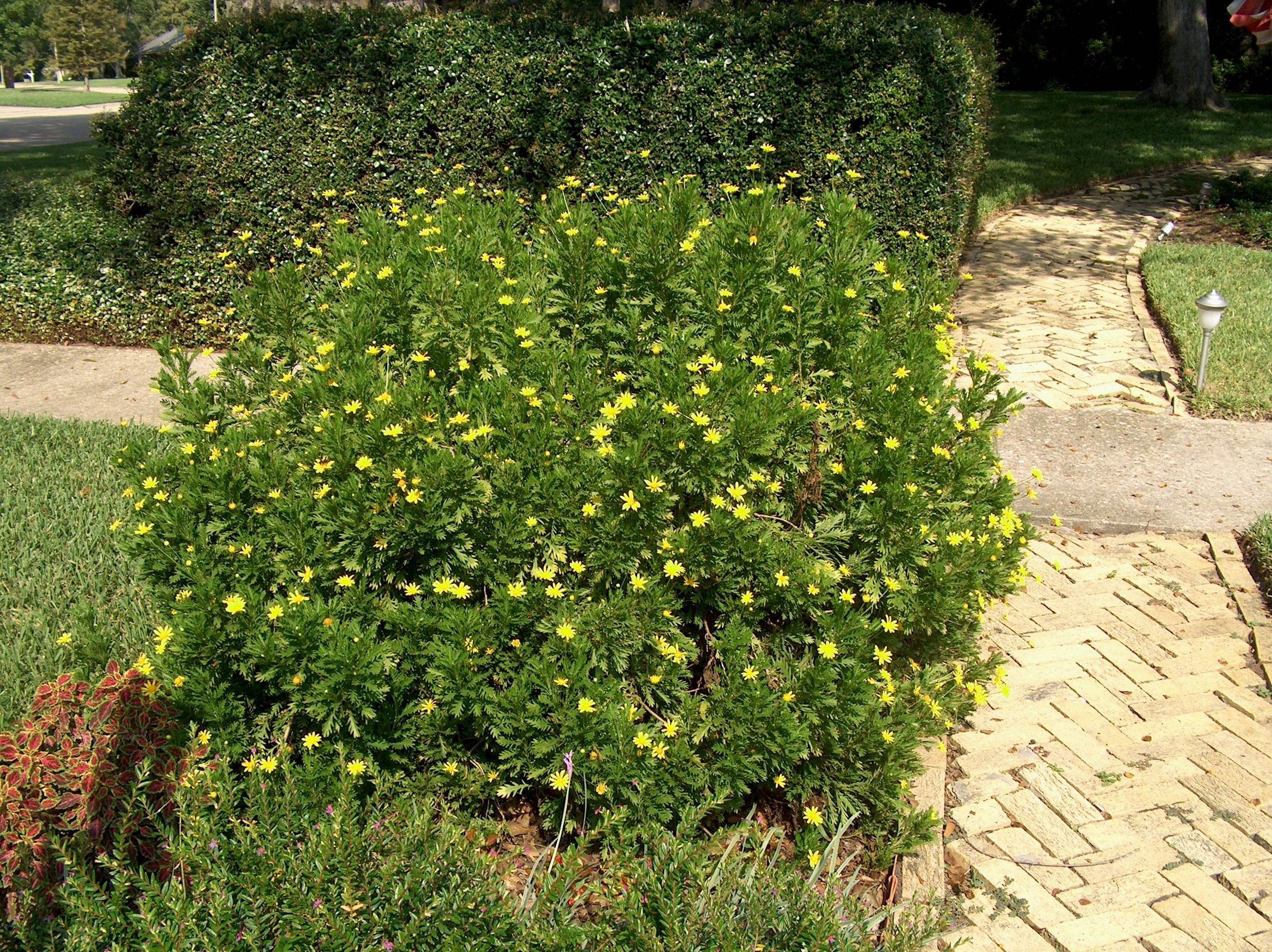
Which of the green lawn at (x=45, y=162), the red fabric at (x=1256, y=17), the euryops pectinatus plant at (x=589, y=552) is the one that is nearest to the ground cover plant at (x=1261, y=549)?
the euryops pectinatus plant at (x=589, y=552)

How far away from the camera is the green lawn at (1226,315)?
667 cm

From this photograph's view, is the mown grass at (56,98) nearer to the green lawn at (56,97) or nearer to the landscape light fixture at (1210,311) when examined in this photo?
the green lawn at (56,97)

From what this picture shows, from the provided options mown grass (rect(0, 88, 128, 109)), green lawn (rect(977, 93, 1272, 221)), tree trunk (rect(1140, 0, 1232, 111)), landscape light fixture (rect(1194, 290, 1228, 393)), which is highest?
mown grass (rect(0, 88, 128, 109))

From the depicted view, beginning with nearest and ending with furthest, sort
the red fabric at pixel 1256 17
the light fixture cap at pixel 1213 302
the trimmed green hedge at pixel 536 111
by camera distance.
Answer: the light fixture cap at pixel 1213 302
the trimmed green hedge at pixel 536 111
the red fabric at pixel 1256 17

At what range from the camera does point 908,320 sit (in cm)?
400

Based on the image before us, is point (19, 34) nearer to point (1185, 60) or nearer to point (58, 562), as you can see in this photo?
point (1185, 60)

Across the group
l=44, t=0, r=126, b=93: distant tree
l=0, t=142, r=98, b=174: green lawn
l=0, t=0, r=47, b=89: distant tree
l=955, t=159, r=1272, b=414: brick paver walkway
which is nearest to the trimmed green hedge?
l=955, t=159, r=1272, b=414: brick paver walkway

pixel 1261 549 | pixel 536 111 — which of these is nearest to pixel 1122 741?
pixel 1261 549

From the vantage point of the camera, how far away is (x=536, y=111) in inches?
298

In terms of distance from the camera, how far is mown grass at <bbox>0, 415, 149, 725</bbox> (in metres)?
3.76

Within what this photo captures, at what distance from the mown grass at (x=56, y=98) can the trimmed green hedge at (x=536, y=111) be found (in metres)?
32.7

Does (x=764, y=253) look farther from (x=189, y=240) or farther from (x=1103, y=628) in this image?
(x=189, y=240)

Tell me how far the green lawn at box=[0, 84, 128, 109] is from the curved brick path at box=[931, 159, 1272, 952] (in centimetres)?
3718

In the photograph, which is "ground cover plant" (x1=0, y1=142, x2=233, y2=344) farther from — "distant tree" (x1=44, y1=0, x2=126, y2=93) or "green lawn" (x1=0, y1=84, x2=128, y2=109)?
"distant tree" (x1=44, y1=0, x2=126, y2=93)
